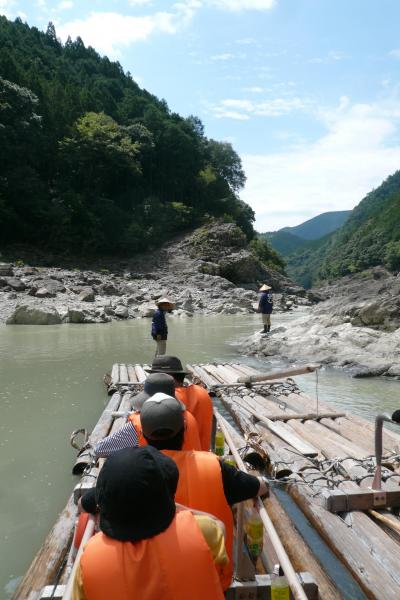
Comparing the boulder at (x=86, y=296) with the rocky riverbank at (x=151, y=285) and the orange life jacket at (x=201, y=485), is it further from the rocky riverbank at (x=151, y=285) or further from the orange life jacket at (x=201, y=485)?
the orange life jacket at (x=201, y=485)

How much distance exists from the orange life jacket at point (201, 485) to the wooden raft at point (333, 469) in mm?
1107

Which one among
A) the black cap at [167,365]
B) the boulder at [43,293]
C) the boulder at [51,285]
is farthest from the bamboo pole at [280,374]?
the boulder at [51,285]

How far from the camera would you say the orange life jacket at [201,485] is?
2557 millimetres

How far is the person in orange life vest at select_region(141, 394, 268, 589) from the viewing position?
257 cm

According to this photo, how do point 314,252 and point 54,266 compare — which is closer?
point 54,266

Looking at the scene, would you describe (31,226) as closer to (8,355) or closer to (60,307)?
(60,307)

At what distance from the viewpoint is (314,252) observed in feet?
543

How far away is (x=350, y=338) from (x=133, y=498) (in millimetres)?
12046

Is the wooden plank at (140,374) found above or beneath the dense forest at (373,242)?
beneath

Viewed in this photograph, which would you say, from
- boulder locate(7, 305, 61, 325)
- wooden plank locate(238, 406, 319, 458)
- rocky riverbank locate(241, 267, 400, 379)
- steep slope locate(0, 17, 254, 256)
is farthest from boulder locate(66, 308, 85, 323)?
steep slope locate(0, 17, 254, 256)

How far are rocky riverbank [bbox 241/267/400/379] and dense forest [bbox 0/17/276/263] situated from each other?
29560 millimetres

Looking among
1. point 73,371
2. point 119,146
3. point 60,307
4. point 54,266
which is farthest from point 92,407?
point 119,146

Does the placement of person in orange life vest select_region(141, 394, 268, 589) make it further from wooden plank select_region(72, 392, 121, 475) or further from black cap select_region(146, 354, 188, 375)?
wooden plank select_region(72, 392, 121, 475)

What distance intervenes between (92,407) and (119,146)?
41.6m
